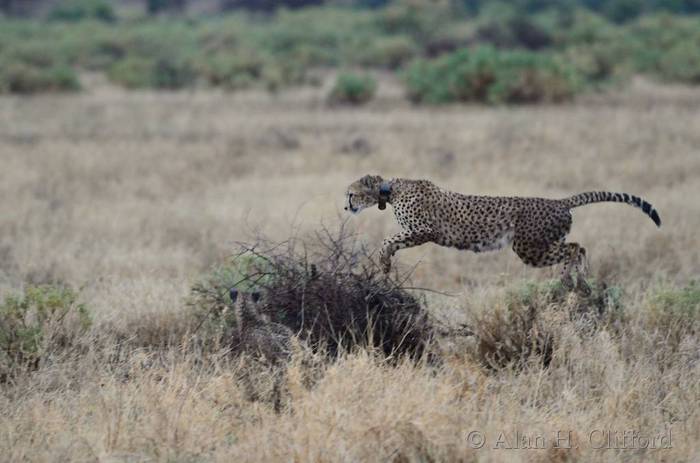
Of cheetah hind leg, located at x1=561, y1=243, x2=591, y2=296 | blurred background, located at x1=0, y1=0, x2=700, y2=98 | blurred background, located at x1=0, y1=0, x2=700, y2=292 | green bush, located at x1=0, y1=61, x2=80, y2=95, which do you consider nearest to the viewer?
cheetah hind leg, located at x1=561, y1=243, x2=591, y2=296

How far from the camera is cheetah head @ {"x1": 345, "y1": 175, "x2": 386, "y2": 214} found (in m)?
6.49

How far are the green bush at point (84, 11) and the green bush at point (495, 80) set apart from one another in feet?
117

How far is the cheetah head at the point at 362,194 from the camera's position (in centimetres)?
649

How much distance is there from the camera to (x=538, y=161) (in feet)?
47.1

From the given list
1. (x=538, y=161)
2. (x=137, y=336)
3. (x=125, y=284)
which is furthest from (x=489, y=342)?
(x=538, y=161)

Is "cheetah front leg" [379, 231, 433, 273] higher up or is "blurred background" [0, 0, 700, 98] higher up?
"blurred background" [0, 0, 700, 98]

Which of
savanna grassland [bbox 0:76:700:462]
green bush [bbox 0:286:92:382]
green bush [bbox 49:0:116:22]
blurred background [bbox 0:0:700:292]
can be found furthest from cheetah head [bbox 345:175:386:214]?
green bush [bbox 49:0:116:22]

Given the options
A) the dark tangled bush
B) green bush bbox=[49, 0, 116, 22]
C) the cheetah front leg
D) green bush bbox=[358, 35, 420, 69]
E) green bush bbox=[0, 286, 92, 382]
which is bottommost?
green bush bbox=[0, 286, 92, 382]

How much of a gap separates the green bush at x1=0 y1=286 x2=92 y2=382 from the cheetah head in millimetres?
1893

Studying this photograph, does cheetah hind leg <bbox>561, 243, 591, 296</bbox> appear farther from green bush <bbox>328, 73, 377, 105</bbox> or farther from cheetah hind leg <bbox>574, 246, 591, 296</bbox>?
green bush <bbox>328, 73, 377, 105</bbox>

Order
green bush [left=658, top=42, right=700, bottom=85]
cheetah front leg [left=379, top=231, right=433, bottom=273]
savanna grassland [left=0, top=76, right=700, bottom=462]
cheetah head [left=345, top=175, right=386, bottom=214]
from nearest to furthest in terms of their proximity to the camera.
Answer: savanna grassland [left=0, top=76, right=700, bottom=462] < cheetah front leg [left=379, top=231, right=433, bottom=273] < cheetah head [left=345, top=175, right=386, bottom=214] < green bush [left=658, top=42, right=700, bottom=85]

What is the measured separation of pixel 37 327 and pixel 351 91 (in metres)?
16.7

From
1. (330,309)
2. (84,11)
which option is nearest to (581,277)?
(330,309)

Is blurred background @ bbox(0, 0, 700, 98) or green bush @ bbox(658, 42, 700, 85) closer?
blurred background @ bbox(0, 0, 700, 98)
